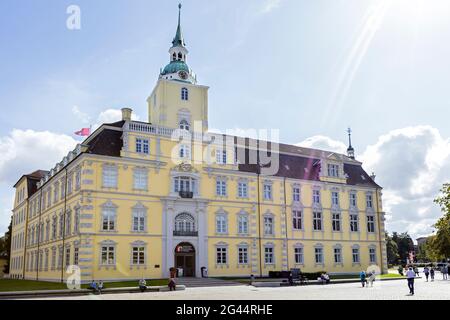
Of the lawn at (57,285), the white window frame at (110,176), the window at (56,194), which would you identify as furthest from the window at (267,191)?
the window at (56,194)

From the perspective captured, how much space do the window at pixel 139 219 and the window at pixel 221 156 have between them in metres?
10.2

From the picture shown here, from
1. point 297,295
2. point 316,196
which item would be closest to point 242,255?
point 316,196

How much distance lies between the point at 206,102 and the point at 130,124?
33.0ft

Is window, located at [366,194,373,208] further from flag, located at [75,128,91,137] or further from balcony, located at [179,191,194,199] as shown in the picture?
flag, located at [75,128,91,137]

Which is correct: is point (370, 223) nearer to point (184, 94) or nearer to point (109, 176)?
point (184, 94)

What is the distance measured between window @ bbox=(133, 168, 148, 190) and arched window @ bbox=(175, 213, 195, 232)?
4.70 meters

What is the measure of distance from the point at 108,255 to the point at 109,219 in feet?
10.6

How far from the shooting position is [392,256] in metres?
121

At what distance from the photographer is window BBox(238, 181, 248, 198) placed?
174ft

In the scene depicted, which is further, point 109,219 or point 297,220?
point 297,220

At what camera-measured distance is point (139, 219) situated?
46094 mm

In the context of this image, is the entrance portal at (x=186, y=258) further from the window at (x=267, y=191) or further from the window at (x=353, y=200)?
the window at (x=353, y=200)

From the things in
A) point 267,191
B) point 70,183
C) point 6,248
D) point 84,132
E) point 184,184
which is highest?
point 84,132

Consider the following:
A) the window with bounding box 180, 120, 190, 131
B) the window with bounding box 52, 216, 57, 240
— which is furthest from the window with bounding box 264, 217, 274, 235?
the window with bounding box 52, 216, 57, 240
